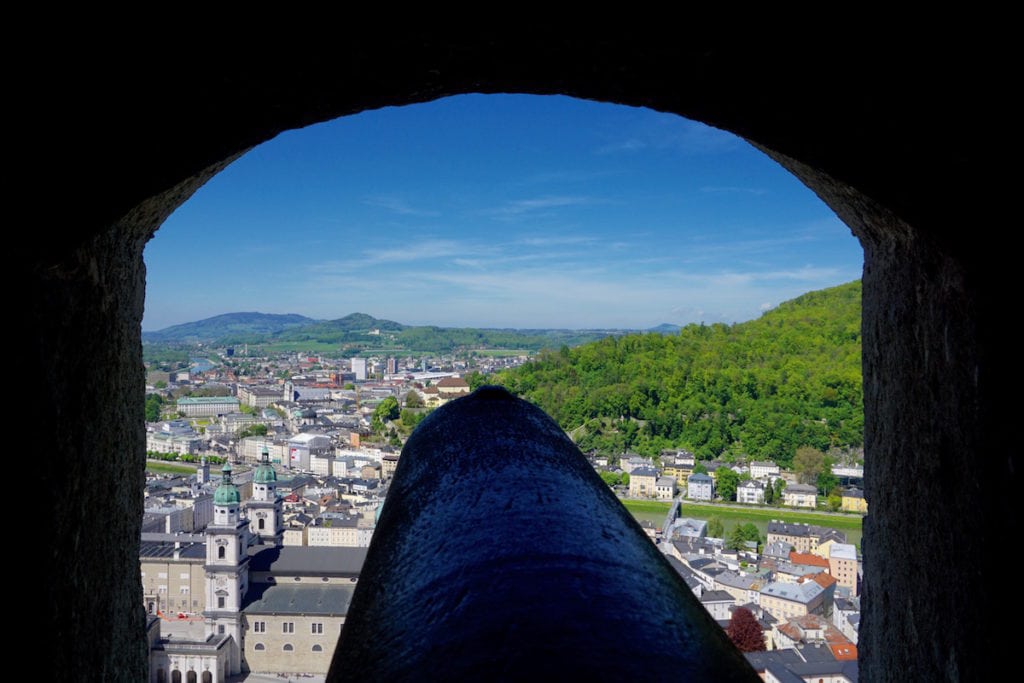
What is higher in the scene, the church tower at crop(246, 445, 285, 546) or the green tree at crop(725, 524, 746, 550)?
the church tower at crop(246, 445, 285, 546)

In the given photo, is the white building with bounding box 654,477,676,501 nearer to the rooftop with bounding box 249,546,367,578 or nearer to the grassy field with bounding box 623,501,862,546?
the grassy field with bounding box 623,501,862,546

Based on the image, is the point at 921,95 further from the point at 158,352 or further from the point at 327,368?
the point at 158,352

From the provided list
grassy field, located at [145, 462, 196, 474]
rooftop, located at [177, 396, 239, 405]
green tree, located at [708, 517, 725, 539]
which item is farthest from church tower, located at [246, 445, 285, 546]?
rooftop, located at [177, 396, 239, 405]

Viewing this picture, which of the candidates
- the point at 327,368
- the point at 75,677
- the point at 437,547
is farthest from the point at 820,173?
the point at 327,368

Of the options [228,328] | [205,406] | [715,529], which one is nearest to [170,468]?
[205,406]

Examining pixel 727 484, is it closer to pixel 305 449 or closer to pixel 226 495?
pixel 226 495

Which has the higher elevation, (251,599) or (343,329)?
(343,329)
